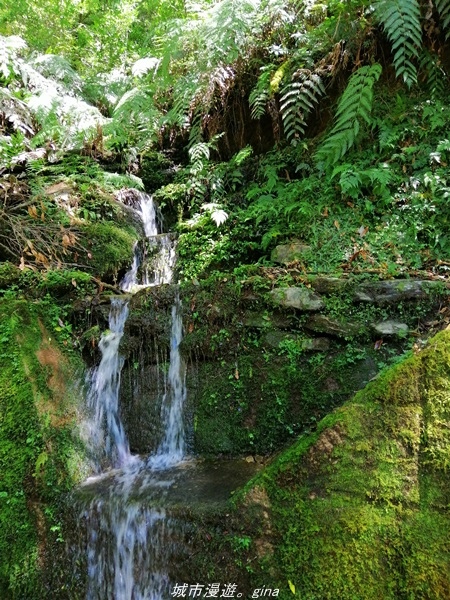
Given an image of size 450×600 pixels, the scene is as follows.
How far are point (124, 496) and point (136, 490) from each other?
→ 0.36 ft

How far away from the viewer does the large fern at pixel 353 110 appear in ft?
14.8

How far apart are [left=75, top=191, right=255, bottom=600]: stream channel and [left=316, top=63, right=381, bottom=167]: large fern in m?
2.71

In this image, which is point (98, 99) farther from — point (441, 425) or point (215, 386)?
point (441, 425)

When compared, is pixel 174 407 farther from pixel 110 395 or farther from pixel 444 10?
pixel 444 10

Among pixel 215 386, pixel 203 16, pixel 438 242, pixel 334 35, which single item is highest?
pixel 203 16

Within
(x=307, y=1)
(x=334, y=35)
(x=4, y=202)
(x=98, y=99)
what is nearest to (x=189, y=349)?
(x=4, y=202)

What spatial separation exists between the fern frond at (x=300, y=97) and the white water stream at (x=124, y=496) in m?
3.11

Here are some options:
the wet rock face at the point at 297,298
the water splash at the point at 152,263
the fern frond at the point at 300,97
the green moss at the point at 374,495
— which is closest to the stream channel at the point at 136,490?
the green moss at the point at 374,495

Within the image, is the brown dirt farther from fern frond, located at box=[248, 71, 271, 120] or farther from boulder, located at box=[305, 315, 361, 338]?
fern frond, located at box=[248, 71, 271, 120]

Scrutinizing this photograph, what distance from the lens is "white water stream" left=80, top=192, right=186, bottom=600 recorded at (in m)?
2.55

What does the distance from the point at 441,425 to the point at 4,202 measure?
540cm

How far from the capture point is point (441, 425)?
212cm

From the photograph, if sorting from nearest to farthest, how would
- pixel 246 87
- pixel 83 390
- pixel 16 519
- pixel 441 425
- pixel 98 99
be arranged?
pixel 441 425 → pixel 16 519 → pixel 83 390 → pixel 246 87 → pixel 98 99

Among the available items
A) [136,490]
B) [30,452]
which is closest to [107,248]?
[30,452]
